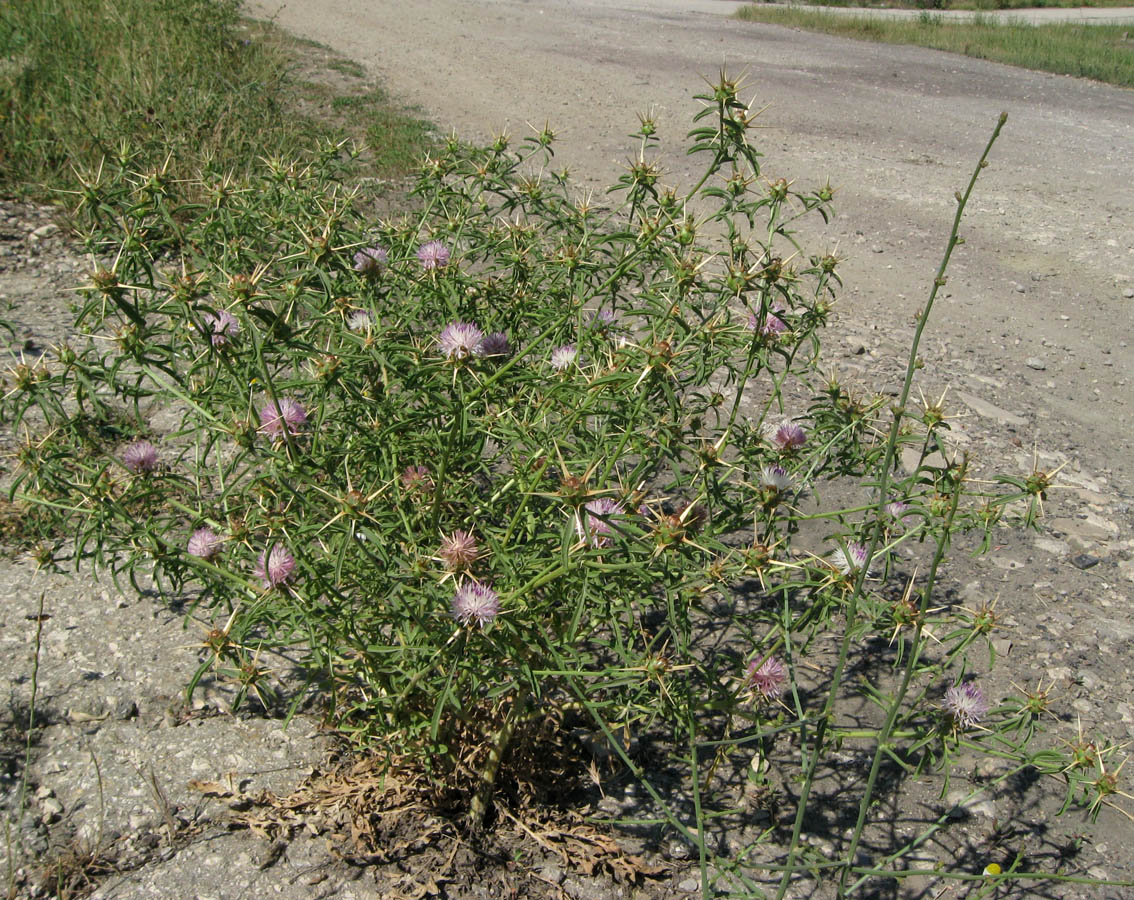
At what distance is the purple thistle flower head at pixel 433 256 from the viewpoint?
7.79 ft

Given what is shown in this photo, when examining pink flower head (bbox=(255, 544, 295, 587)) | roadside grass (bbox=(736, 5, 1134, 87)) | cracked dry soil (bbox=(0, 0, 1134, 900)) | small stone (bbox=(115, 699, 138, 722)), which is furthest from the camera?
roadside grass (bbox=(736, 5, 1134, 87))

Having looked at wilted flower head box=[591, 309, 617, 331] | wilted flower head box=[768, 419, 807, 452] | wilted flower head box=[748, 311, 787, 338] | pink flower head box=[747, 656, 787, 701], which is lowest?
pink flower head box=[747, 656, 787, 701]

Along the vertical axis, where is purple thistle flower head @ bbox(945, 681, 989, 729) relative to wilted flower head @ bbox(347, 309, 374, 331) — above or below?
below

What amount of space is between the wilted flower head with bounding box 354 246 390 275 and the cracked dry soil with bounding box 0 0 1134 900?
47.1 inches

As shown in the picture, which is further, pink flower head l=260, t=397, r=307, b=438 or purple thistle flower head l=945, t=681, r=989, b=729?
purple thistle flower head l=945, t=681, r=989, b=729

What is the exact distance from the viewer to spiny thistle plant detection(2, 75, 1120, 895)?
6.30 feet

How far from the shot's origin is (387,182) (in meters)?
6.12

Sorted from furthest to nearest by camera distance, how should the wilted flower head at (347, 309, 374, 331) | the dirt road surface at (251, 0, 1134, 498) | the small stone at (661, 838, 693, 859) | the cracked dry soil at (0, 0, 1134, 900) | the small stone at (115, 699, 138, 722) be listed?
the dirt road surface at (251, 0, 1134, 498), the small stone at (115, 699, 138, 722), the small stone at (661, 838, 693, 859), the cracked dry soil at (0, 0, 1134, 900), the wilted flower head at (347, 309, 374, 331)

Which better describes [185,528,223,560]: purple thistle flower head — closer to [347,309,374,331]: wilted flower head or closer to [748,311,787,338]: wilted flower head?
[347,309,374,331]: wilted flower head

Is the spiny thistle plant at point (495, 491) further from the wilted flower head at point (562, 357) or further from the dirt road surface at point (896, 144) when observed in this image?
the dirt road surface at point (896, 144)

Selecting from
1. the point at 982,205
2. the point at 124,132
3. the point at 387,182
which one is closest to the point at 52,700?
the point at 124,132

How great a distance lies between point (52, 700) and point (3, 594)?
0.47 meters

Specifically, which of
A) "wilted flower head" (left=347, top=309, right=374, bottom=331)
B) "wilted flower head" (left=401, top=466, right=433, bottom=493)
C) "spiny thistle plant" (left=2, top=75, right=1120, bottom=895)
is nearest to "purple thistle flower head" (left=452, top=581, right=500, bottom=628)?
"spiny thistle plant" (left=2, top=75, right=1120, bottom=895)

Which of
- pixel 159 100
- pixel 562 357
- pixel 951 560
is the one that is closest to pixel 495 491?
pixel 562 357
